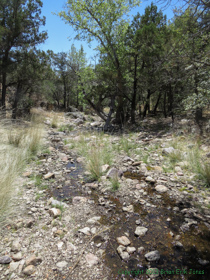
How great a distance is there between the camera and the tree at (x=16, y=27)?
8.73 metres

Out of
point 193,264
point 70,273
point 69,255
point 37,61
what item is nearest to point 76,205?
point 69,255

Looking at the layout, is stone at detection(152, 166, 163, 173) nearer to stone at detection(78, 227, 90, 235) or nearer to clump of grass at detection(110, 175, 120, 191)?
clump of grass at detection(110, 175, 120, 191)

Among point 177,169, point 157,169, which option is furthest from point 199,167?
point 157,169

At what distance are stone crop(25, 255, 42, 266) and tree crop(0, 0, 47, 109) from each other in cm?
852

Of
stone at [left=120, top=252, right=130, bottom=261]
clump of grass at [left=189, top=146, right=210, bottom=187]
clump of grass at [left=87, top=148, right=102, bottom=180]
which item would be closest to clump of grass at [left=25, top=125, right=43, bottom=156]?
clump of grass at [left=87, top=148, right=102, bottom=180]

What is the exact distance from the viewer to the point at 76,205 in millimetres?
2949

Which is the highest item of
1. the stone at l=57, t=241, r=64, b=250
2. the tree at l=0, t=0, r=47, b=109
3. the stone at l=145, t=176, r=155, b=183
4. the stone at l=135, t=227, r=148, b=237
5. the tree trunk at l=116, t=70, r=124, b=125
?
the tree at l=0, t=0, r=47, b=109

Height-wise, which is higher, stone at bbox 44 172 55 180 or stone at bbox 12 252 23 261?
stone at bbox 44 172 55 180

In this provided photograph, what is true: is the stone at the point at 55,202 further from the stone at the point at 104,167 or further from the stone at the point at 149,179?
the stone at the point at 149,179

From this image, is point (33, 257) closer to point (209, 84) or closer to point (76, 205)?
point (76, 205)

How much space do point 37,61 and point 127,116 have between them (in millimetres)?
6955

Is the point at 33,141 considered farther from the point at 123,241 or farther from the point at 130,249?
the point at 130,249

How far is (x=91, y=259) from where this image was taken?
1.96 meters

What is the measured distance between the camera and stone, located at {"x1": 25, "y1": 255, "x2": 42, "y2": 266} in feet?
5.90
